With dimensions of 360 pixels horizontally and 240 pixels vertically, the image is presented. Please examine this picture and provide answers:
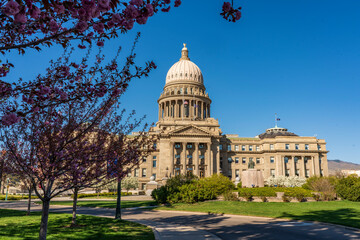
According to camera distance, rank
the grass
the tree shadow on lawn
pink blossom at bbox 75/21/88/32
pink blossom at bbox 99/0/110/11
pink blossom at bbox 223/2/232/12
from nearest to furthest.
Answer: pink blossom at bbox 99/0/110/11 → pink blossom at bbox 75/21/88/32 → pink blossom at bbox 223/2/232/12 → the tree shadow on lawn → the grass

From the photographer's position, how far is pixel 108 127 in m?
14.9

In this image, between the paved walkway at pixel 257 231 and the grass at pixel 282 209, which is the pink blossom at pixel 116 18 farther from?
the grass at pixel 282 209

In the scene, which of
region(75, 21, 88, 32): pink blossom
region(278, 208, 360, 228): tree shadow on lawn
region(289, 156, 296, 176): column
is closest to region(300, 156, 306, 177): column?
region(289, 156, 296, 176): column

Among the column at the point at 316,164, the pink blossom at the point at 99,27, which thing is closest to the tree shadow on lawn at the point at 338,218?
the pink blossom at the point at 99,27

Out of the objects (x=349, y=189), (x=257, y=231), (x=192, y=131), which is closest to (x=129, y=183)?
(x=192, y=131)

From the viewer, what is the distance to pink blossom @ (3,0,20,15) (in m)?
3.84

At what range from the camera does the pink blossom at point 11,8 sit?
384 cm

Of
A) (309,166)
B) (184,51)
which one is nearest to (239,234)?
(309,166)

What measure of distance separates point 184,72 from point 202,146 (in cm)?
3693

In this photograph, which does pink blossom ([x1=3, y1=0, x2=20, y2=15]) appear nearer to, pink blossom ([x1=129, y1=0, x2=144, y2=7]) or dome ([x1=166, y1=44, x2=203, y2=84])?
pink blossom ([x1=129, y1=0, x2=144, y2=7])

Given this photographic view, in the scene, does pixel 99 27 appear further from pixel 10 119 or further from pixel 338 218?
pixel 338 218

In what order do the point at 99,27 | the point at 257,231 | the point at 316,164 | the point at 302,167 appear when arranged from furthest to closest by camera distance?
the point at 316,164 < the point at 302,167 < the point at 257,231 < the point at 99,27

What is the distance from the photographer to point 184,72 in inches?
4166

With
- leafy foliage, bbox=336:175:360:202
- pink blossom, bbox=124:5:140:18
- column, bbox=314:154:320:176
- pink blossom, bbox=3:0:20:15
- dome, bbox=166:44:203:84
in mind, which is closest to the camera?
pink blossom, bbox=3:0:20:15
